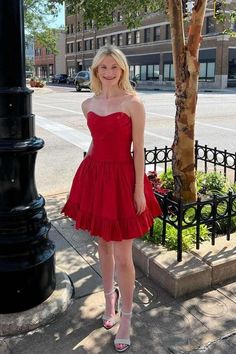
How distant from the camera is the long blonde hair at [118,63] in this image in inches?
106

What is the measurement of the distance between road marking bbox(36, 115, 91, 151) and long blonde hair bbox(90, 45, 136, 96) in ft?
22.9

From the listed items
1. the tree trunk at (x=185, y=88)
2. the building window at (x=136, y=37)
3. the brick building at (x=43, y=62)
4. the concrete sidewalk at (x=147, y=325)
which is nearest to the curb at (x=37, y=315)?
the concrete sidewalk at (x=147, y=325)

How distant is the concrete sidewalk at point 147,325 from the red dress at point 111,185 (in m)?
0.77

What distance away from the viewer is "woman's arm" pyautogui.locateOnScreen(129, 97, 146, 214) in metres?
2.67

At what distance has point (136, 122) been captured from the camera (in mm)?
2676

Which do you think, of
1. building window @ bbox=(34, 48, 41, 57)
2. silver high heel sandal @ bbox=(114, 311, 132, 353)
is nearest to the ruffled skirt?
silver high heel sandal @ bbox=(114, 311, 132, 353)

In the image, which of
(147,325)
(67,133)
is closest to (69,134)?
(67,133)

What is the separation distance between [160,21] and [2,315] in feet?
174

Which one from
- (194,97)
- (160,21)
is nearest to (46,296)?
(194,97)

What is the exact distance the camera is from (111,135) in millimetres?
2732

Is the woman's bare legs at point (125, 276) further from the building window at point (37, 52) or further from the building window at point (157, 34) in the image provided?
the building window at point (37, 52)

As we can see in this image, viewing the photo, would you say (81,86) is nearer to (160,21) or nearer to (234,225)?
(160,21)

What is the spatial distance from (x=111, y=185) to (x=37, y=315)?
3.88 ft

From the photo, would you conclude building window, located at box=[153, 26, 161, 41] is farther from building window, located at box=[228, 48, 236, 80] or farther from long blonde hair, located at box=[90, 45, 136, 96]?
long blonde hair, located at box=[90, 45, 136, 96]
